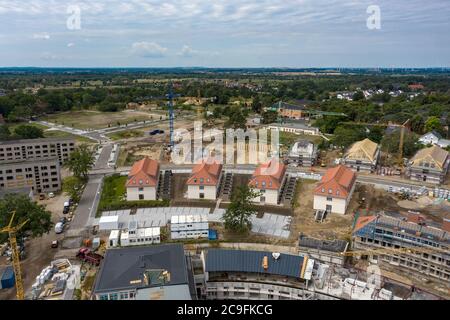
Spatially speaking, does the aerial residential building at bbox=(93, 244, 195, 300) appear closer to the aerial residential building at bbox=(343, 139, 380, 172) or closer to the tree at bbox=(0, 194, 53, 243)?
the tree at bbox=(0, 194, 53, 243)

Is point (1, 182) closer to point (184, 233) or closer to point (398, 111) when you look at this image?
point (184, 233)

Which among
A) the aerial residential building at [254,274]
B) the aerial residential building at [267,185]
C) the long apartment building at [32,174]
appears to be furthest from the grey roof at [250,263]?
the long apartment building at [32,174]

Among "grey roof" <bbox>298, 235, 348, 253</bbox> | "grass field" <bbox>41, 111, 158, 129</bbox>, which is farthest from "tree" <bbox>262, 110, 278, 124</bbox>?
"grey roof" <bbox>298, 235, 348, 253</bbox>

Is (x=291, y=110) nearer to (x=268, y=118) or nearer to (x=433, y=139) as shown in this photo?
(x=268, y=118)

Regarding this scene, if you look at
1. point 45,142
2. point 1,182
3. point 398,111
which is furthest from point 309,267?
point 398,111

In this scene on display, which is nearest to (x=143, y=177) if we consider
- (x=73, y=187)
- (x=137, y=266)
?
(x=73, y=187)
